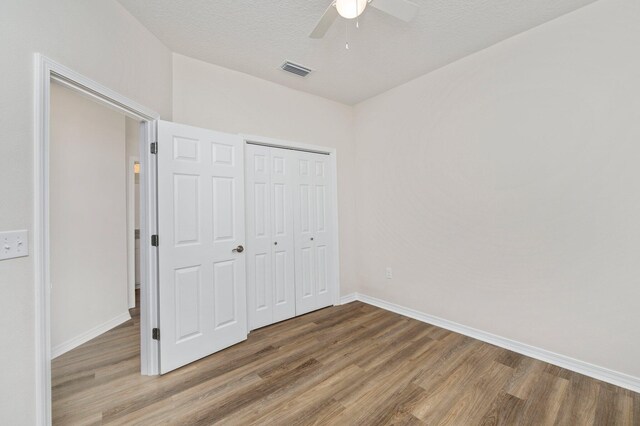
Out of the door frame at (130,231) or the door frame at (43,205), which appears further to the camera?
the door frame at (130,231)

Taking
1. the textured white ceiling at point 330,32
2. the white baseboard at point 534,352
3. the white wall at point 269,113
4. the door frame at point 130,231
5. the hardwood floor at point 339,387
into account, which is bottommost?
the hardwood floor at point 339,387

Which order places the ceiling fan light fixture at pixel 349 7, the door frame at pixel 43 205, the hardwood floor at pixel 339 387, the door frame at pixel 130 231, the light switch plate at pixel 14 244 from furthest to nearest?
the door frame at pixel 130 231
the hardwood floor at pixel 339 387
the ceiling fan light fixture at pixel 349 7
the door frame at pixel 43 205
the light switch plate at pixel 14 244

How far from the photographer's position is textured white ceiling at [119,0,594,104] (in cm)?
200

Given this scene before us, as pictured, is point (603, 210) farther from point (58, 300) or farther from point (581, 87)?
point (58, 300)

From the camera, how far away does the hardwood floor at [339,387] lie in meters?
1.69

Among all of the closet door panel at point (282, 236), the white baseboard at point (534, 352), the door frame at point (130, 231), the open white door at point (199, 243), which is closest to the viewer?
the white baseboard at point (534, 352)

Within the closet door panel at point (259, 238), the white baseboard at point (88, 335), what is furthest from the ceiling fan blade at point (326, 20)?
the white baseboard at point (88, 335)

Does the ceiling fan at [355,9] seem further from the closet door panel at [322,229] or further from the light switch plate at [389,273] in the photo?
the light switch plate at [389,273]

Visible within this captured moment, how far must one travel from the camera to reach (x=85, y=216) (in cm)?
285

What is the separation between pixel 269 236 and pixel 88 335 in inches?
83.8

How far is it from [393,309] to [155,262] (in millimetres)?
2742

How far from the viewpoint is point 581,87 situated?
208 cm

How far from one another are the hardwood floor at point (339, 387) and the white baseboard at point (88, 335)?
0.10 m

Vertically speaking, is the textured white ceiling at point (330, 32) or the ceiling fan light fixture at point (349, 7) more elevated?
the textured white ceiling at point (330, 32)
